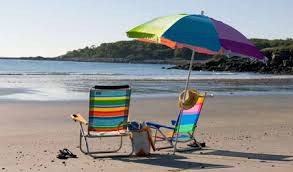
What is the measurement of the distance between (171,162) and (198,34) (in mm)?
1596

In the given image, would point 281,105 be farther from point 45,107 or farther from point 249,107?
point 45,107

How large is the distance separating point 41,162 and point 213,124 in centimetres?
483

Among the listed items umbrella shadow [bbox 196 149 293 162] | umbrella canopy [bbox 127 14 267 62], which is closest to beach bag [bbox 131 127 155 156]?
umbrella shadow [bbox 196 149 293 162]

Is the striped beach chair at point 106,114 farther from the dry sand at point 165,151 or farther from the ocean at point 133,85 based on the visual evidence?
the ocean at point 133,85

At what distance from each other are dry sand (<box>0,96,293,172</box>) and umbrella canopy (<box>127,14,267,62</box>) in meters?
1.37

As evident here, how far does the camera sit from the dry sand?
6230mm

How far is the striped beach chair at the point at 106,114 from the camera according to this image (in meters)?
6.79

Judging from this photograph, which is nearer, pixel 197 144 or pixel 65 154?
pixel 65 154

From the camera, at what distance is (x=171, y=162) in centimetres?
650

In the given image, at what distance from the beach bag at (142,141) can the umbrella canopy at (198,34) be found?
1.21 m

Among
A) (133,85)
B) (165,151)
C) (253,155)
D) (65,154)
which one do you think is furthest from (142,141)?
(133,85)

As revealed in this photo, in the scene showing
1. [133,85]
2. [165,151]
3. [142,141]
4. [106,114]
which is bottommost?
[133,85]

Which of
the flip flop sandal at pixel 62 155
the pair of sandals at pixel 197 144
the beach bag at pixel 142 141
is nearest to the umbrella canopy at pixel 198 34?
the beach bag at pixel 142 141

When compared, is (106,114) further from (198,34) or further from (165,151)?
(198,34)
